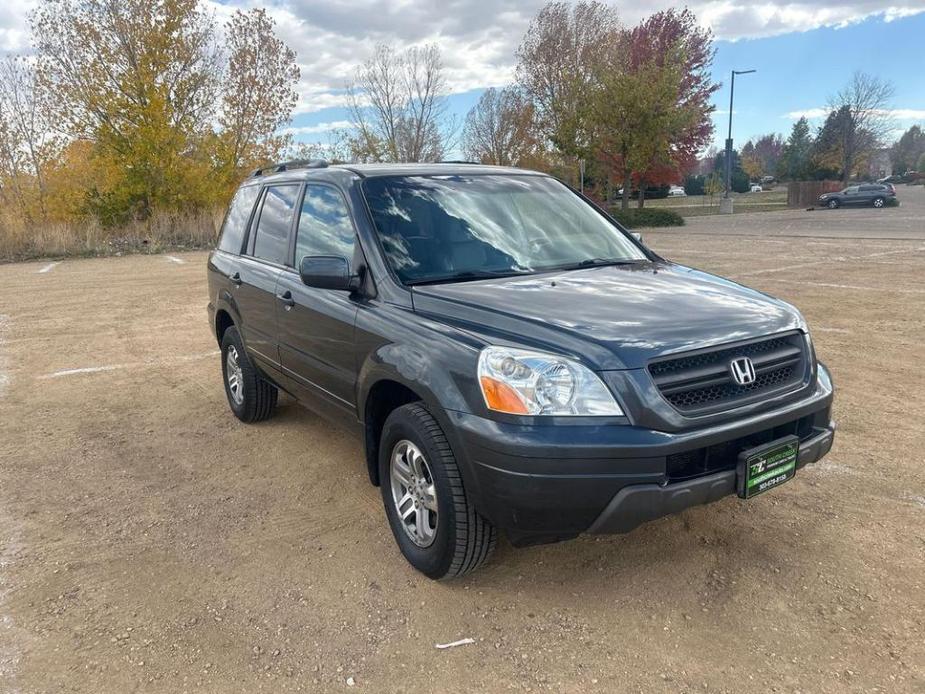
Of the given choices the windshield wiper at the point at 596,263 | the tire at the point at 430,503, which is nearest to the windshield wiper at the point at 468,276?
the windshield wiper at the point at 596,263

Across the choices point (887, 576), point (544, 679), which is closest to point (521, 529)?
point (544, 679)

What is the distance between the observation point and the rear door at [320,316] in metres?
3.59

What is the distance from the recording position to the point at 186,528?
3691 mm

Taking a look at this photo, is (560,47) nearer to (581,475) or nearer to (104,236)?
(104,236)

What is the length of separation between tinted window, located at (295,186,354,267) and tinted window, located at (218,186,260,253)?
42.8 inches

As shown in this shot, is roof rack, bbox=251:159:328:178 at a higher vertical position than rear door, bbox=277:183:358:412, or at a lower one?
higher

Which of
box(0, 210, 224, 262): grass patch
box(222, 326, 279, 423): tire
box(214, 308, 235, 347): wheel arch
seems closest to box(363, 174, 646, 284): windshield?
box(222, 326, 279, 423): tire

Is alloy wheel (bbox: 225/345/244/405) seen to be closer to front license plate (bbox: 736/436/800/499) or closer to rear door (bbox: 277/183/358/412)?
rear door (bbox: 277/183/358/412)

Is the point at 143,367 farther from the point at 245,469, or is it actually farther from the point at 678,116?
the point at 678,116

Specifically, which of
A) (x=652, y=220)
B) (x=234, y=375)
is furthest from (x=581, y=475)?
(x=652, y=220)

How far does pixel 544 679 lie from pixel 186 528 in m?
2.17

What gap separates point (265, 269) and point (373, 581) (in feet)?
7.65

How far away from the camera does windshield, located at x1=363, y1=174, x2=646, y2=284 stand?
3.51 meters

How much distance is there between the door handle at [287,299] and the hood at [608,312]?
1179 mm
